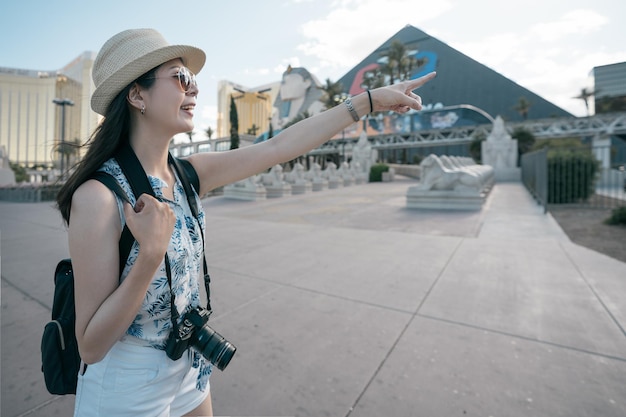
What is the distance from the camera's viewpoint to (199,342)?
3.55 feet

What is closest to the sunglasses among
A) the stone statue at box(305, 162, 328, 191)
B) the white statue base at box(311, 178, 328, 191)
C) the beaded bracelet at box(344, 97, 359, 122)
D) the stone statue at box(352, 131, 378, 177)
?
the beaded bracelet at box(344, 97, 359, 122)

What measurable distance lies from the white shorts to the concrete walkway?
0.95 metres

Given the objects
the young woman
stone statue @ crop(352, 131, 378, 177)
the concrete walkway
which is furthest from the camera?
stone statue @ crop(352, 131, 378, 177)

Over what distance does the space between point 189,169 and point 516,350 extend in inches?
98.2

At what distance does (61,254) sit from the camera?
17.9 feet

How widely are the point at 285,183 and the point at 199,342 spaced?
15947 millimetres

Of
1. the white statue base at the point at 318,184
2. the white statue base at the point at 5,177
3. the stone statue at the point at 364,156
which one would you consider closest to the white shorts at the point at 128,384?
the white statue base at the point at 318,184

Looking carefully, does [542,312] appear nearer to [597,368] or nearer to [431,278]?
[597,368]

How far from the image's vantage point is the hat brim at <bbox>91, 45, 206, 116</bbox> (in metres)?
1.04

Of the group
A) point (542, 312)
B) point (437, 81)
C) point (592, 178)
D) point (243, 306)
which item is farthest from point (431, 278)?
point (437, 81)

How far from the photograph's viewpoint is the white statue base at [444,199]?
9719 mm

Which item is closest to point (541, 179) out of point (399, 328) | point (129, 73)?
point (399, 328)

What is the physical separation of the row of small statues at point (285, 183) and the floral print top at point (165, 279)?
43.2ft

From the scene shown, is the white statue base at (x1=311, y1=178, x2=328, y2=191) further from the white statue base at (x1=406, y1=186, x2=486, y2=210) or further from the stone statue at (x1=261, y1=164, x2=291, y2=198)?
the white statue base at (x1=406, y1=186, x2=486, y2=210)
